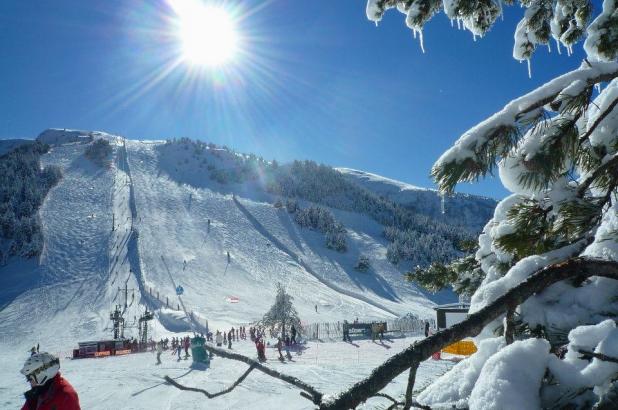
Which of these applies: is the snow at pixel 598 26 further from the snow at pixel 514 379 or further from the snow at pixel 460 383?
the snow at pixel 514 379

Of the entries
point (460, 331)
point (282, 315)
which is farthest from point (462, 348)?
point (282, 315)

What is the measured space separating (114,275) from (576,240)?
59207 mm

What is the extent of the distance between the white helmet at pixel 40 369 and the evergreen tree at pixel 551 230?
12.9ft

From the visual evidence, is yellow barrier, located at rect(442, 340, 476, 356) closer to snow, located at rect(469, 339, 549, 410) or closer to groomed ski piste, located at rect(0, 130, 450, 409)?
groomed ski piste, located at rect(0, 130, 450, 409)

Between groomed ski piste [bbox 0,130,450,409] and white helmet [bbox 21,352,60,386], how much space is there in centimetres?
603

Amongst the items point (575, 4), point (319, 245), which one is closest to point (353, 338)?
point (575, 4)

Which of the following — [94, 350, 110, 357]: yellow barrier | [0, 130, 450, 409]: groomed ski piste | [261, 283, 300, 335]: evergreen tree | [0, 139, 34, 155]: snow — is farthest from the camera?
[0, 139, 34, 155]: snow

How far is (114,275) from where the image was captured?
54.5 metres

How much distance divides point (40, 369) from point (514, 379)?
14.4 feet

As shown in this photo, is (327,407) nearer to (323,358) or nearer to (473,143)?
(473,143)

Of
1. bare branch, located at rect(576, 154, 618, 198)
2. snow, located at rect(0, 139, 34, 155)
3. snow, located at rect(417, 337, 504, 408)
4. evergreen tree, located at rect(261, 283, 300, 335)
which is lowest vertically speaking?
evergreen tree, located at rect(261, 283, 300, 335)

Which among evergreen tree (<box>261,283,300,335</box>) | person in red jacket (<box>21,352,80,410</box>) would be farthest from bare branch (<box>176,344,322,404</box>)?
evergreen tree (<box>261,283,300,335</box>)

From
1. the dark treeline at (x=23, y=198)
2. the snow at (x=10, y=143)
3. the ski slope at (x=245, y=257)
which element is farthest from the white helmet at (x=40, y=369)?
the snow at (x=10, y=143)

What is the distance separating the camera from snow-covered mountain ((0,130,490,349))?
46625mm
